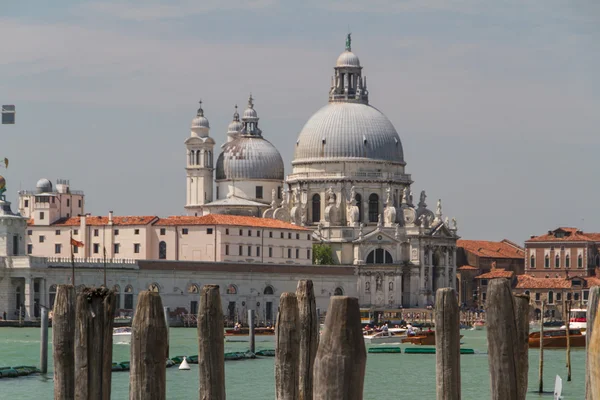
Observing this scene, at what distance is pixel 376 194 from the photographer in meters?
116

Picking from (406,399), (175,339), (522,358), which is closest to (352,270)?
(175,339)

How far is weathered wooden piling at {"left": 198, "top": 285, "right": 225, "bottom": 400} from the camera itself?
748 inches

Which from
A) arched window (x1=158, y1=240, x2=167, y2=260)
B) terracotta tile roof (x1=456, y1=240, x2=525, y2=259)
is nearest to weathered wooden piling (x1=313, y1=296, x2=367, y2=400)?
arched window (x1=158, y1=240, x2=167, y2=260)

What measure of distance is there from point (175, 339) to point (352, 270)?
37.4 m

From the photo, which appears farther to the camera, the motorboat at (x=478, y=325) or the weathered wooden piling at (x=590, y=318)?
the motorboat at (x=478, y=325)

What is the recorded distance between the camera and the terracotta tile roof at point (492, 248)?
442ft

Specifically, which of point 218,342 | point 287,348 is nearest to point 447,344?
point 287,348

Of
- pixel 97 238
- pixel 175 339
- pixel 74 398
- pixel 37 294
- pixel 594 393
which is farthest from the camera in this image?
pixel 97 238

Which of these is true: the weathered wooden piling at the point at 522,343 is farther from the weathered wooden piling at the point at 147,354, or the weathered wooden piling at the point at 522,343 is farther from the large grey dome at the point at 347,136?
the large grey dome at the point at 347,136

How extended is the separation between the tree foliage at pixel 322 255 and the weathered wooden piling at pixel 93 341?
3639 inches

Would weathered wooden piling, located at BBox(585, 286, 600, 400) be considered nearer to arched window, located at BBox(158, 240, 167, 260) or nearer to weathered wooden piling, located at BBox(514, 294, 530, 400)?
weathered wooden piling, located at BBox(514, 294, 530, 400)

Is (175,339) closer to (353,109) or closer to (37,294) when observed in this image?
(37,294)

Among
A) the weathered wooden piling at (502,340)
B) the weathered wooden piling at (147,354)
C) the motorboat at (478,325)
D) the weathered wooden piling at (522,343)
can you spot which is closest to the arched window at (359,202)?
the motorboat at (478,325)

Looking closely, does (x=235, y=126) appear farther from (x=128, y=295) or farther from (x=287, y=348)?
(x=287, y=348)
